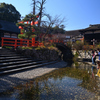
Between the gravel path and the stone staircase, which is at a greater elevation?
the stone staircase

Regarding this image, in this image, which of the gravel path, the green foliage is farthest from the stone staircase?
the green foliage

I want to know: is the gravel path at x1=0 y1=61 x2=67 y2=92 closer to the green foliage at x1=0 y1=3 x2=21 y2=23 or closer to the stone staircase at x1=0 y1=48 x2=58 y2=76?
the stone staircase at x1=0 y1=48 x2=58 y2=76

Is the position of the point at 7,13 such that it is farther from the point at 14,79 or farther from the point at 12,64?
the point at 14,79

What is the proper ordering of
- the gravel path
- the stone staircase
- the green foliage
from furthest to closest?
the green foliage → the stone staircase → the gravel path

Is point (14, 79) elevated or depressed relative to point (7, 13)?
depressed

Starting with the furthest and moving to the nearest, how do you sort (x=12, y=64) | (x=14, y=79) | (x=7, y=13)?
(x=7, y=13)
(x=12, y=64)
(x=14, y=79)

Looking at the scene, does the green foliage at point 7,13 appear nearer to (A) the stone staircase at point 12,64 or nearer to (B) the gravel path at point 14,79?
(A) the stone staircase at point 12,64

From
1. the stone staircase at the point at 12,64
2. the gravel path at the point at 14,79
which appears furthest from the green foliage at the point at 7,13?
the gravel path at the point at 14,79

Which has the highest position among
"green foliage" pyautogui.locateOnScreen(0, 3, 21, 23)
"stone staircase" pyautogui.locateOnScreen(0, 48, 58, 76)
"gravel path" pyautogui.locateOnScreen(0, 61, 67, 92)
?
"green foliage" pyautogui.locateOnScreen(0, 3, 21, 23)

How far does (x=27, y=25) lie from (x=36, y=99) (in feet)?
37.1

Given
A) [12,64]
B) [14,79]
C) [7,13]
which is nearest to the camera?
[14,79]

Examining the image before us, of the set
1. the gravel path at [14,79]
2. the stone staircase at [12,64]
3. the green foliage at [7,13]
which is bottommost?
the gravel path at [14,79]

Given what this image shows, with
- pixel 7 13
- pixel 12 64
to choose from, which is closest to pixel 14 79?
pixel 12 64

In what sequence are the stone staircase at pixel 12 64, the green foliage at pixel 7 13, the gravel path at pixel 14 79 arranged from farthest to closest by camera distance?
the green foliage at pixel 7 13 → the stone staircase at pixel 12 64 → the gravel path at pixel 14 79
